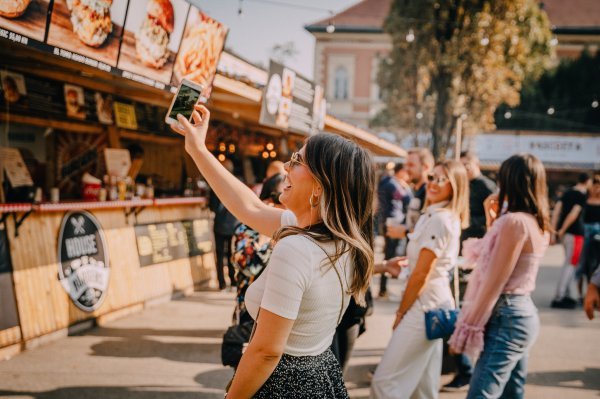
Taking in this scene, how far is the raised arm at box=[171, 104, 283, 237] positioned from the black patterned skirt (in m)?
0.76

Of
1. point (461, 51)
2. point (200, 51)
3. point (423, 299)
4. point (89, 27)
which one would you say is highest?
point (461, 51)

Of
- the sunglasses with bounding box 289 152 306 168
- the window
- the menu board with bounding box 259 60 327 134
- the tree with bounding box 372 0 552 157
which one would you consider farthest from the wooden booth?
the window

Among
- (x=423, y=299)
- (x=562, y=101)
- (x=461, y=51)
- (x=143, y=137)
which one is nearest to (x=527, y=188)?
(x=423, y=299)

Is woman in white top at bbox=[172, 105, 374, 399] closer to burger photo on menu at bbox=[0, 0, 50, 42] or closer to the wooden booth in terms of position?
burger photo on menu at bbox=[0, 0, 50, 42]

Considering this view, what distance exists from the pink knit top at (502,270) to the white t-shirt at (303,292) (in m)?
1.65

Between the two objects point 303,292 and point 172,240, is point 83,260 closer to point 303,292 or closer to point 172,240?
point 172,240

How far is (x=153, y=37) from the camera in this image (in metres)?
5.61

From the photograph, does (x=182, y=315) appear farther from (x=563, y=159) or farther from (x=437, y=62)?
(x=563, y=159)

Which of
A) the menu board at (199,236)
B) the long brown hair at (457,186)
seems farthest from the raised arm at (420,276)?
the menu board at (199,236)

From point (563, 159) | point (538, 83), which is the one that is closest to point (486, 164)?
point (563, 159)

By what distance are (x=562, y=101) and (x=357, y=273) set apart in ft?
115

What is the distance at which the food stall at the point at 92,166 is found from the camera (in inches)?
193

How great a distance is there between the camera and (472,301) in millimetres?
3352

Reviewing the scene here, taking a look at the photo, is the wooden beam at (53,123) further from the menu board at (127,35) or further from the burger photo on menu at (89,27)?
the burger photo on menu at (89,27)
